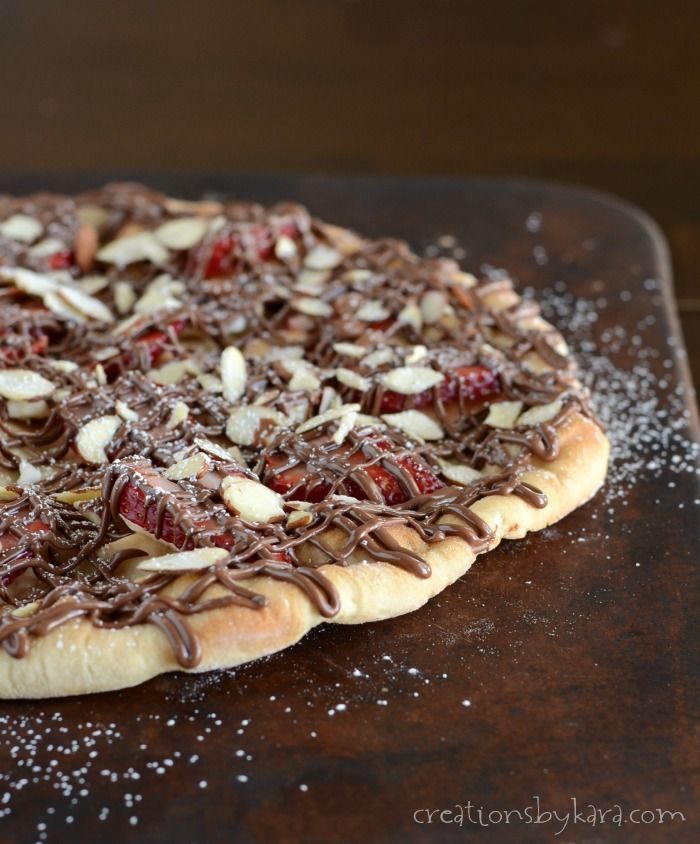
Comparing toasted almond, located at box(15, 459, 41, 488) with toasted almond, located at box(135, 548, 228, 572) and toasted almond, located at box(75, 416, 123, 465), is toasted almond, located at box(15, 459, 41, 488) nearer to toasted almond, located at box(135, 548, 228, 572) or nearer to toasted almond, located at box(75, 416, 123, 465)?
toasted almond, located at box(75, 416, 123, 465)

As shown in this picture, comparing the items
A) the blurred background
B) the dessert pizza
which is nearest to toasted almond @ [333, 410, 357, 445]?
the dessert pizza

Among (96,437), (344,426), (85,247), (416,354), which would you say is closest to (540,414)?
(416,354)

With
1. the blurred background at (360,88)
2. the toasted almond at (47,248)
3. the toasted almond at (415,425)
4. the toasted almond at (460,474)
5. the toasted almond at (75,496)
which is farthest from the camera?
the blurred background at (360,88)

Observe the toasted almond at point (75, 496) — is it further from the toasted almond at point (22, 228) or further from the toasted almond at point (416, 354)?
the toasted almond at point (22, 228)

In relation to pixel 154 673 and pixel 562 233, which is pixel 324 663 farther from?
pixel 562 233

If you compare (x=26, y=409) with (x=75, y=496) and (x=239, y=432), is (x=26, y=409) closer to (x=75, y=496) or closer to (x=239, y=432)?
(x=75, y=496)

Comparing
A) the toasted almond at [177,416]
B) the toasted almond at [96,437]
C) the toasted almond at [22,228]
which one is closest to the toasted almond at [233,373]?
the toasted almond at [177,416]
